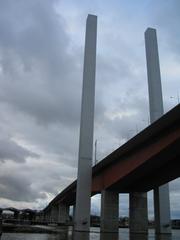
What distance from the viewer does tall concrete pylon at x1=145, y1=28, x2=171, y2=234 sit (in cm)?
5720

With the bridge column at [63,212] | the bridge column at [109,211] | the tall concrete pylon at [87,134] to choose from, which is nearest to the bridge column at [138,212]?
the bridge column at [109,211]

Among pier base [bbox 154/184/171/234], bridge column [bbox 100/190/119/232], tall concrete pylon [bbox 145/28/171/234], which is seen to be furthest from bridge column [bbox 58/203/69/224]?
tall concrete pylon [bbox 145/28/171/234]

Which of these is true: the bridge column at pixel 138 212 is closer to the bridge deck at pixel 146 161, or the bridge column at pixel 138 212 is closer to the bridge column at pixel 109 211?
the bridge deck at pixel 146 161

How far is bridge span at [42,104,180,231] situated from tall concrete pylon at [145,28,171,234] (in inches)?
110

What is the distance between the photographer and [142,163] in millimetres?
44688

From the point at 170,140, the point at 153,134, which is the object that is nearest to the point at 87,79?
the point at 153,134

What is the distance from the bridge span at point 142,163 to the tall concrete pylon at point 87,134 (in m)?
3.79

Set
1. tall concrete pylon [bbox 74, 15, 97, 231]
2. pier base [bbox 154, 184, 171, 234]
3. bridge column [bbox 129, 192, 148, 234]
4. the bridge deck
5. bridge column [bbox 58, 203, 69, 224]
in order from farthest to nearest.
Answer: bridge column [bbox 58, 203, 69, 224] → bridge column [bbox 129, 192, 148, 234] → pier base [bbox 154, 184, 171, 234] → tall concrete pylon [bbox 74, 15, 97, 231] → the bridge deck

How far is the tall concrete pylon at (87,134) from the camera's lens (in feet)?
178

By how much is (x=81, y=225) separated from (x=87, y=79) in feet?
78.4

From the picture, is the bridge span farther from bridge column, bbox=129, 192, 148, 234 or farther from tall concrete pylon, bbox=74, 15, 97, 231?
tall concrete pylon, bbox=74, 15, 97, 231

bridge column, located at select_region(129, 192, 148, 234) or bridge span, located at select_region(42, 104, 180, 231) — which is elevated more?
bridge span, located at select_region(42, 104, 180, 231)

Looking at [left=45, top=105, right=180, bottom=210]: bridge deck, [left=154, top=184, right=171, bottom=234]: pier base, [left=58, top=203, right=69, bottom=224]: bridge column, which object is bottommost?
[left=154, top=184, right=171, bottom=234]: pier base

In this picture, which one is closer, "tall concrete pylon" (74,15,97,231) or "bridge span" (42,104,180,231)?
"bridge span" (42,104,180,231)
